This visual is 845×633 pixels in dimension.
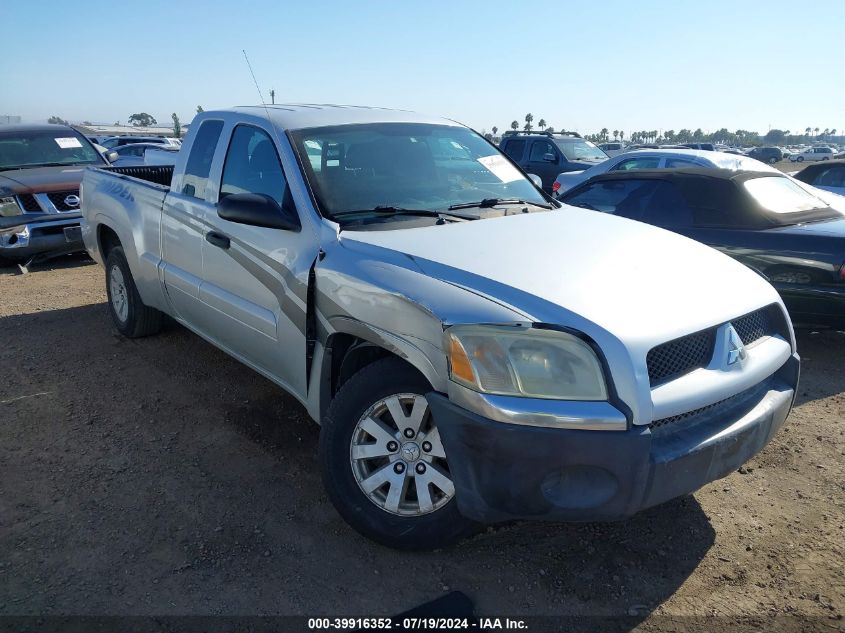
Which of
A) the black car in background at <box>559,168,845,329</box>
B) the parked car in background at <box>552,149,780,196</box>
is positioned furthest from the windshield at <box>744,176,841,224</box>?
the parked car in background at <box>552,149,780,196</box>

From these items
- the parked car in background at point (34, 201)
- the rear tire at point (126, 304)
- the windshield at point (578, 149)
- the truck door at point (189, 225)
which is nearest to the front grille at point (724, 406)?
the truck door at point (189, 225)

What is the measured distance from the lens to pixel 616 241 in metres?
3.21

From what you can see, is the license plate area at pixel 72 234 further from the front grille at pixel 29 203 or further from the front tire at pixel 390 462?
the front tire at pixel 390 462

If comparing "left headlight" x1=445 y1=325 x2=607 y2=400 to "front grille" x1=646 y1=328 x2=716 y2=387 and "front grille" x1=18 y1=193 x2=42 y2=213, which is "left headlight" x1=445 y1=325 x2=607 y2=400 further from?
"front grille" x1=18 y1=193 x2=42 y2=213

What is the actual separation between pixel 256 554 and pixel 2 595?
96 centimetres

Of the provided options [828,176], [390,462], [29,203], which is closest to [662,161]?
[828,176]

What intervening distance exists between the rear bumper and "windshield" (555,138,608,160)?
1019 cm

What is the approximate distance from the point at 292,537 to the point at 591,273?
1750 millimetres

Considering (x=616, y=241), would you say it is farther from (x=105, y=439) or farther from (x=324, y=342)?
(x=105, y=439)

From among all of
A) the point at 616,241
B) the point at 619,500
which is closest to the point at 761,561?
the point at 619,500

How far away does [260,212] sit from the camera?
124 inches

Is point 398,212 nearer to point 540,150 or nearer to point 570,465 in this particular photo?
point 570,465

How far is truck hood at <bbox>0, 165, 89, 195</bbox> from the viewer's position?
813cm

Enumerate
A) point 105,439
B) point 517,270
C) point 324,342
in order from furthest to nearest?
point 105,439, point 324,342, point 517,270
